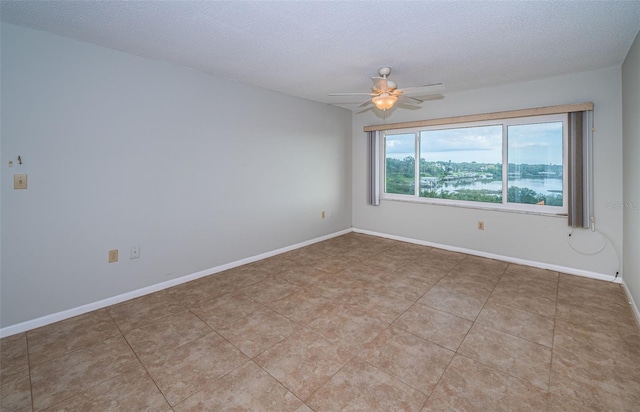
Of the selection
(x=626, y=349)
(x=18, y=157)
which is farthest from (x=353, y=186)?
(x=18, y=157)

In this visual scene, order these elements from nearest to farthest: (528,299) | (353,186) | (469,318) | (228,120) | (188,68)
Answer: (469,318), (528,299), (188,68), (228,120), (353,186)

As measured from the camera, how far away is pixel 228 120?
3.66 meters

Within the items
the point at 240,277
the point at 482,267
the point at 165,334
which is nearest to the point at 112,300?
the point at 165,334

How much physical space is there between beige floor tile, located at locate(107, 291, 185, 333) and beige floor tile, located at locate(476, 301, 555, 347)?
2802 millimetres

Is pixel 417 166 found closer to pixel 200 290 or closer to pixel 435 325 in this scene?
pixel 435 325

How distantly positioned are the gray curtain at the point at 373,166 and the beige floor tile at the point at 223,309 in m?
3.17

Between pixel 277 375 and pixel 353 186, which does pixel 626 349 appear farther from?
pixel 353 186

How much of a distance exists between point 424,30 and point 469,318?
2.48 m

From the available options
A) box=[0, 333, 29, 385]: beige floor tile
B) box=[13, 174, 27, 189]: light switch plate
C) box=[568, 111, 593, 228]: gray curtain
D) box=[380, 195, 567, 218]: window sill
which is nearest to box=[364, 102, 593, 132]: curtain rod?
box=[568, 111, 593, 228]: gray curtain

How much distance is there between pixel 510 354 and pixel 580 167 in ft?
8.62

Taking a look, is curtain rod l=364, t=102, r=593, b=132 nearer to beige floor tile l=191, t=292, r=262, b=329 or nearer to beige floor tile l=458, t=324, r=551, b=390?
beige floor tile l=458, t=324, r=551, b=390

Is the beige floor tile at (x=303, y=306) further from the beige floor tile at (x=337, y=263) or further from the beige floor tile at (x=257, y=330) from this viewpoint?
the beige floor tile at (x=337, y=263)

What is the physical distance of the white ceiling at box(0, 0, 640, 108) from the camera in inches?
80.9

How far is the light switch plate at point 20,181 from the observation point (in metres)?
2.32
